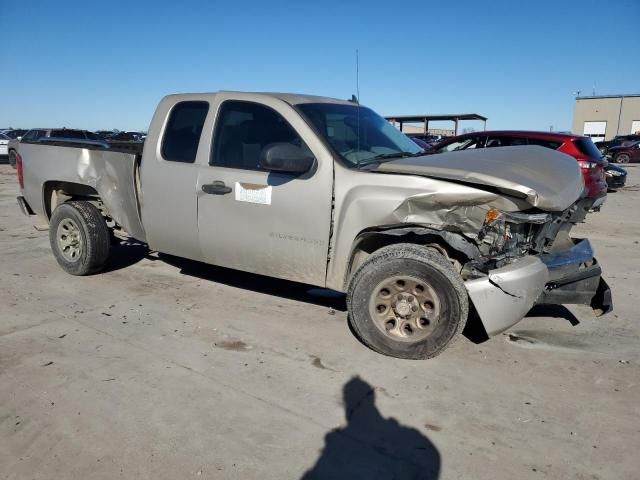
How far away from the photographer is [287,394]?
3.18 metres

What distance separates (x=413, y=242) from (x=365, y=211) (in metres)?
0.46

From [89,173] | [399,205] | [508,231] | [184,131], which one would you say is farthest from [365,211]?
[89,173]

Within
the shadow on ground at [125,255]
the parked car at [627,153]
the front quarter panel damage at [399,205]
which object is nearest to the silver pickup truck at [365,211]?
the front quarter panel damage at [399,205]

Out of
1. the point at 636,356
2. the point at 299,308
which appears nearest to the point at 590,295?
the point at 636,356

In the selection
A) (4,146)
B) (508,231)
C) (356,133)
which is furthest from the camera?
(4,146)

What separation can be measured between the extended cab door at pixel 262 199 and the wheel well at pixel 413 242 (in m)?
0.26

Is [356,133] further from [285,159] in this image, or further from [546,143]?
[546,143]

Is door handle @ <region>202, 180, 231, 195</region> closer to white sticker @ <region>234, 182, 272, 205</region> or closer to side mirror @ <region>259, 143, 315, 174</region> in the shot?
white sticker @ <region>234, 182, 272, 205</region>

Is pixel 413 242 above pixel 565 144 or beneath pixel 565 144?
beneath

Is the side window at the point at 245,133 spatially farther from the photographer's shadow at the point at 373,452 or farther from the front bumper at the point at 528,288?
the photographer's shadow at the point at 373,452

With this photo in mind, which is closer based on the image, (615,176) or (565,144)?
(565,144)

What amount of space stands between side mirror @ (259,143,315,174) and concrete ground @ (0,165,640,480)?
4.47 feet

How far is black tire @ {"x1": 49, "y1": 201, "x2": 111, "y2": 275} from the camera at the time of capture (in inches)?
213

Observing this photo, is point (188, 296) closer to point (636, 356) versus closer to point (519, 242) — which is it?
point (519, 242)
